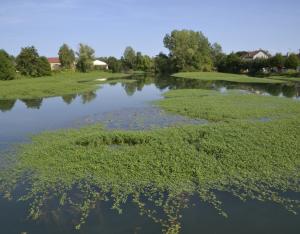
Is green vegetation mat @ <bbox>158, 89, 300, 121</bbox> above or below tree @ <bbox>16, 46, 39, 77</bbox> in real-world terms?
below

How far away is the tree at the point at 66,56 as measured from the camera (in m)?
100

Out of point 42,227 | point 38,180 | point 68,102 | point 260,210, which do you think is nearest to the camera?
point 42,227

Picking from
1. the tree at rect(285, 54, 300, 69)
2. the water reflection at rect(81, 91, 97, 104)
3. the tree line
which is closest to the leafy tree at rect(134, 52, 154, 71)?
the tree line

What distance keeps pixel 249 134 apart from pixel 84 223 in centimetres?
959

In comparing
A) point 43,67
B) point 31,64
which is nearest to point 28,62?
point 31,64

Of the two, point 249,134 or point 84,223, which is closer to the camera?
point 84,223

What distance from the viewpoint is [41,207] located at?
30.1 feet

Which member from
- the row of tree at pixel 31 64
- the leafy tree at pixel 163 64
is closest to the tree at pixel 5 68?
the row of tree at pixel 31 64

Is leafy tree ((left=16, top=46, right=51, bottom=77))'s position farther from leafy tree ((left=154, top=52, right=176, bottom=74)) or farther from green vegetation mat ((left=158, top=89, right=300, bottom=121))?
green vegetation mat ((left=158, top=89, right=300, bottom=121))

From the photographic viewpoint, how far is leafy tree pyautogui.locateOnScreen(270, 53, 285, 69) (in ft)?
238

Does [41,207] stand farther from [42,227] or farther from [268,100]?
[268,100]

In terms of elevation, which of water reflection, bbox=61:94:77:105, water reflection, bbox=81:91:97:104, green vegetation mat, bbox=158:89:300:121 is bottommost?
water reflection, bbox=81:91:97:104

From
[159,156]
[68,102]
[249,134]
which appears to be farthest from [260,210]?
[68,102]

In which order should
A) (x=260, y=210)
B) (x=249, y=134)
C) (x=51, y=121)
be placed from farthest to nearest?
(x=51, y=121) < (x=249, y=134) < (x=260, y=210)
